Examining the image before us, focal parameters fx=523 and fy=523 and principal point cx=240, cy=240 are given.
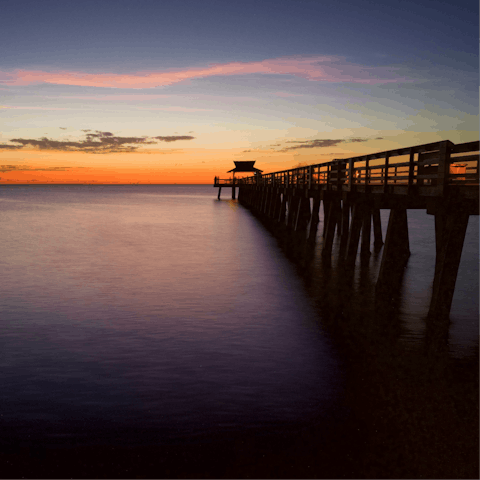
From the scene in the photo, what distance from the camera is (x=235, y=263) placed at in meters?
22.7

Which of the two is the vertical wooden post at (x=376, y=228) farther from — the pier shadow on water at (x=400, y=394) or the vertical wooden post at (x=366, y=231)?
the pier shadow on water at (x=400, y=394)

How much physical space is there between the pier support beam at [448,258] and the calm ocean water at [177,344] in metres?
0.87

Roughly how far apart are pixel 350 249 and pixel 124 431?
1395cm

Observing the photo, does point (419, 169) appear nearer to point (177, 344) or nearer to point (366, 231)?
point (366, 231)

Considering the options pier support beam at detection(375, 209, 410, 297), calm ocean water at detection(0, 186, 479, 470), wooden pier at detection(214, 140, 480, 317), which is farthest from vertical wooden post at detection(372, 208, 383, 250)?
pier support beam at detection(375, 209, 410, 297)

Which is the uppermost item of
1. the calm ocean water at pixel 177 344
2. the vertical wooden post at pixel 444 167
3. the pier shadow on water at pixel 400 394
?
the vertical wooden post at pixel 444 167

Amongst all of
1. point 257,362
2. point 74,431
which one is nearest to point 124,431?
point 74,431

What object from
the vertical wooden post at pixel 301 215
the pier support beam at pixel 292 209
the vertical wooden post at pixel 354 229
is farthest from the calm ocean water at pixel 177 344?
the pier support beam at pixel 292 209

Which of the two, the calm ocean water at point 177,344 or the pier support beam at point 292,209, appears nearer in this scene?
the calm ocean water at point 177,344

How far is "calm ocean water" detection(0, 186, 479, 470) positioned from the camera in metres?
7.08

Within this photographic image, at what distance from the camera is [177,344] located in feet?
34.5

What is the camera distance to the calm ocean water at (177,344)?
23.2 feet

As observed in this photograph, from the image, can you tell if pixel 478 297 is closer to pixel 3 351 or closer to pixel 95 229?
pixel 3 351

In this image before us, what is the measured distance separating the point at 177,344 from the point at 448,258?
561 cm
